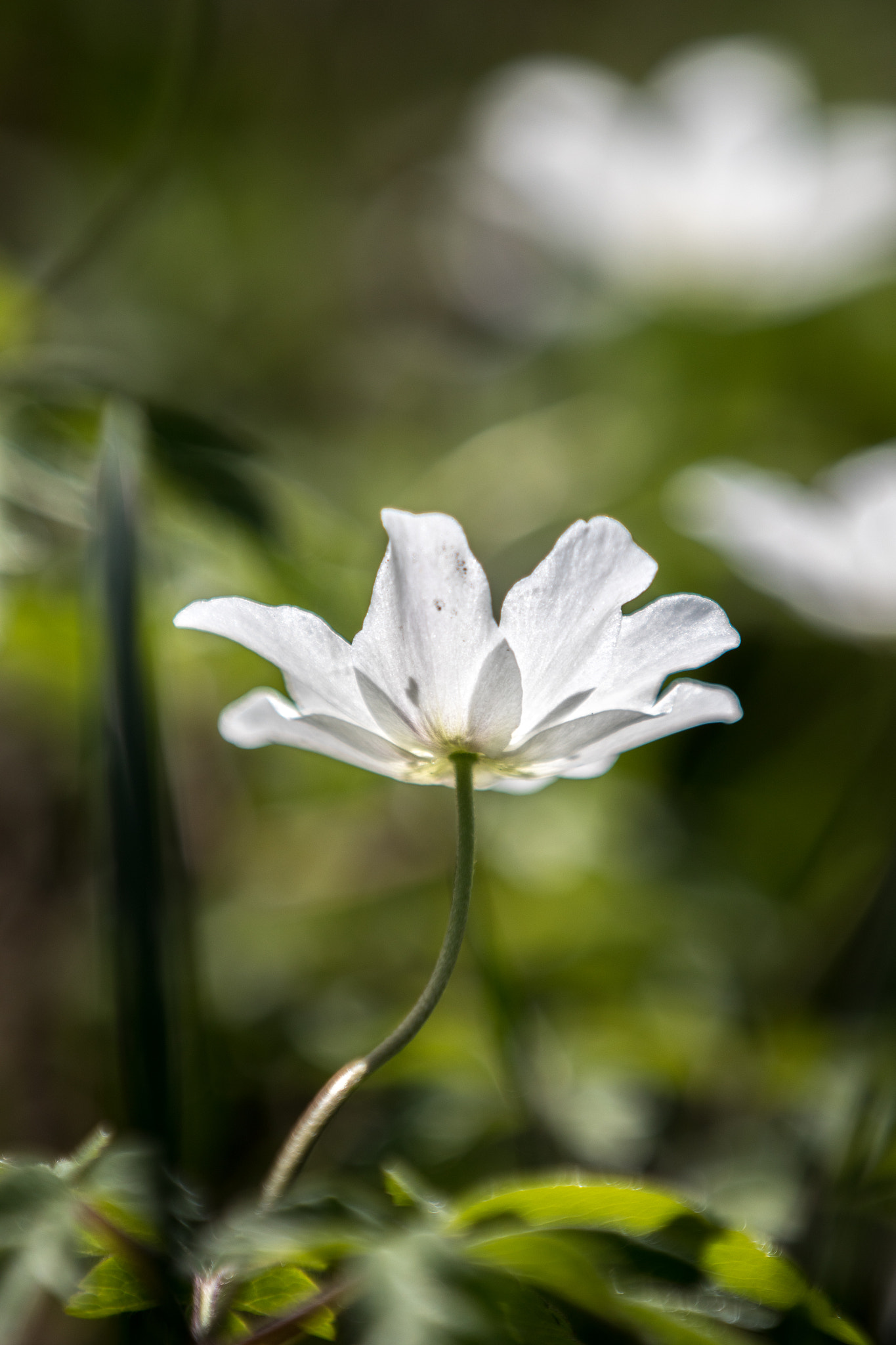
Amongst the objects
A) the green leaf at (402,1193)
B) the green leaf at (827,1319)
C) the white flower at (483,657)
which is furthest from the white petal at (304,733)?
the green leaf at (827,1319)

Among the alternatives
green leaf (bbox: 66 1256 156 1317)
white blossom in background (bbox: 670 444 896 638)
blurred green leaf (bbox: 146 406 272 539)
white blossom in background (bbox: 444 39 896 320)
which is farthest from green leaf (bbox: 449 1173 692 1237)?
white blossom in background (bbox: 444 39 896 320)

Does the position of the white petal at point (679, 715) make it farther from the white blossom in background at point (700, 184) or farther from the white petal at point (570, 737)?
the white blossom in background at point (700, 184)

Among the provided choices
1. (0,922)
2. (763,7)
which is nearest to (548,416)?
(0,922)

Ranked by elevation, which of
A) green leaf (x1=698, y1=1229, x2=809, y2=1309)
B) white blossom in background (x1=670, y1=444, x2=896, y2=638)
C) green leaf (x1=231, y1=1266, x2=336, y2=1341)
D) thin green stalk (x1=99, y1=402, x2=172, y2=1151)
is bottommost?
green leaf (x1=698, y1=1229, x2=809, y2=1309)

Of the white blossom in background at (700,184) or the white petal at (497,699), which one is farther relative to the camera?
the white blossom in background at (700,184)

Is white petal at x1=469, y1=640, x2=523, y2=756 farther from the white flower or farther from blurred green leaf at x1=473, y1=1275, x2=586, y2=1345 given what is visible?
blurred green leaf at x1=473, y1=1275, x2=586, y2=1345

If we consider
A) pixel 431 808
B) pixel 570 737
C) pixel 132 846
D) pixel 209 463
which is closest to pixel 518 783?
pixel 570 737

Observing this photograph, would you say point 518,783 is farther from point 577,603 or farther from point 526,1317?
point 526,1317
